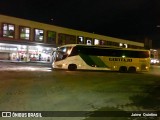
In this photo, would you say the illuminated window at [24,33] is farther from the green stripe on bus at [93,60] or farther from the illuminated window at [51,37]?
the green stripe on bus at [93,60]

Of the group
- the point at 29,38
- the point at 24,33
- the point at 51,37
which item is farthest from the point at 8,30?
the point at 51,37

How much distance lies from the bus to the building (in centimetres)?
1807

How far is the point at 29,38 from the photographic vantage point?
177 ft

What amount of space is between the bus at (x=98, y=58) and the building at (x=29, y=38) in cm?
1807

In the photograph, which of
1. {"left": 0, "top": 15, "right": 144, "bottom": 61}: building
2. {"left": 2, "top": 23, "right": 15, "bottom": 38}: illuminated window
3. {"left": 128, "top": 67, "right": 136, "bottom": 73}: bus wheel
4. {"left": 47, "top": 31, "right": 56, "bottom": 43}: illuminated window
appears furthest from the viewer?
{"left": 47, "top": 31, "right": 56, "bottom": 43}: illuminated window

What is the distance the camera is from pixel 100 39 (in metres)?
74.6

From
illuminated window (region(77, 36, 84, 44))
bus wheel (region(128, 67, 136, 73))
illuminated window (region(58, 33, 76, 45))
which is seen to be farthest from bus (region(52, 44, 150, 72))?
illuminated window (region(77, 36, 84, 44))

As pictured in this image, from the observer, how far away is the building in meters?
50.2

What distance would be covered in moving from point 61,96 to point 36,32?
43.6 meters

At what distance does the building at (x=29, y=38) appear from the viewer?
50156mm

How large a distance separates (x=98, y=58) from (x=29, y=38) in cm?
2304

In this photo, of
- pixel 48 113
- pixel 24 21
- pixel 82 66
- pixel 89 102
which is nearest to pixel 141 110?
pixel 89 102

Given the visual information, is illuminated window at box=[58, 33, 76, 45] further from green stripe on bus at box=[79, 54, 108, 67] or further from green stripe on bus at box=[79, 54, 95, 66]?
green stripe on bus at box=[79, 54, 95, 66]

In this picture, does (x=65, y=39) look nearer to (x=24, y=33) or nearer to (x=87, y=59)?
(x=24, y=33)
